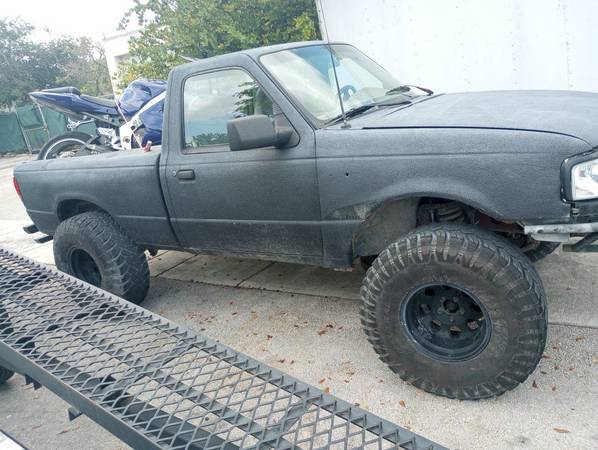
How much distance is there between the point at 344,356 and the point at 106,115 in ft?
15.9

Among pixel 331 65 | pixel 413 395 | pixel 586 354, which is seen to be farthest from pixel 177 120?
pixel 586 354

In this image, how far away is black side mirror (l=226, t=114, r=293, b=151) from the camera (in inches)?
110

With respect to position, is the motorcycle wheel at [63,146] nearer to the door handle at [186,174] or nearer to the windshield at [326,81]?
the door handle at [186,174]

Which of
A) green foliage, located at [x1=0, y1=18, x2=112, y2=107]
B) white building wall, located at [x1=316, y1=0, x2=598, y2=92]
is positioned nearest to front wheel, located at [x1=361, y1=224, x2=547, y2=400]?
white building wall, located at [x1=316, y1=0, x2=598, y2=92]

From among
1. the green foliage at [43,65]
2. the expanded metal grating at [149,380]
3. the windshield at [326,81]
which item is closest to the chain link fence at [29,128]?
the green foliage at [43,65]

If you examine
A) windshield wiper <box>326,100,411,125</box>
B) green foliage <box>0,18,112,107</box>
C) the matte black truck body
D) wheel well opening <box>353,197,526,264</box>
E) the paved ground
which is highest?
green foliage <box>0,18,112,107</box>

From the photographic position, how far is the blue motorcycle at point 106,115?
219 inches

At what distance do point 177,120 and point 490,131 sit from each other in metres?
2.22

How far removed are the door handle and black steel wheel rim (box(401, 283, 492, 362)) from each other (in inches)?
69.0

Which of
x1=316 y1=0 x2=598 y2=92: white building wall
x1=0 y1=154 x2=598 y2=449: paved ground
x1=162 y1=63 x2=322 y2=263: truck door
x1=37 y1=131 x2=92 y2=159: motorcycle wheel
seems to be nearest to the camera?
x1=0 y1=154 x2=598 y2=449: paved ground

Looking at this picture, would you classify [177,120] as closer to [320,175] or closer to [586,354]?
[320,175]

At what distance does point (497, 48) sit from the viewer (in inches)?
234

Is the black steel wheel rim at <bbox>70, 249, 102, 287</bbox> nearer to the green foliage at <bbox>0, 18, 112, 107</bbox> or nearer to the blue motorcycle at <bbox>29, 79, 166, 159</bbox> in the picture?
the blue motorcycle at <bbox>29, 79, 166, 159</bbox>

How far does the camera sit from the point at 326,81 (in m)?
3.36
